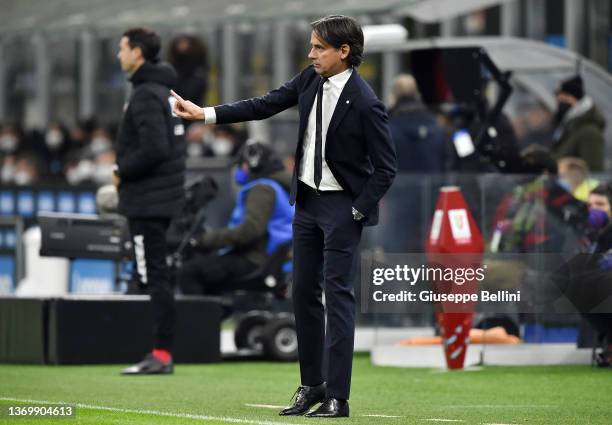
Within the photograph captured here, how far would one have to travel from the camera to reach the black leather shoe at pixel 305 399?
328 inches

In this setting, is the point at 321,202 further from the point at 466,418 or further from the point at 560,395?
the point at 560,395

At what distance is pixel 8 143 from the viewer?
2797cm

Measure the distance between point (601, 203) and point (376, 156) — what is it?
14.9 feet

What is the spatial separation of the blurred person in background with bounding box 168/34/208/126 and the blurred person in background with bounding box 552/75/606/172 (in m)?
5.74

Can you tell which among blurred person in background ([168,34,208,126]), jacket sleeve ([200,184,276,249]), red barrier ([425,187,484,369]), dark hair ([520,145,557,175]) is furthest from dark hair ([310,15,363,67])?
blurred person in background ([168,34,208,126])

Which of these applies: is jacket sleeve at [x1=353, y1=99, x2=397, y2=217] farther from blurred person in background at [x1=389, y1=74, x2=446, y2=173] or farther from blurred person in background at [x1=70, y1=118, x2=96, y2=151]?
blurred person in background at [x1=70, y1=118, x2=96, y2=151]

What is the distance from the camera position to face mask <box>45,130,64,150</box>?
2709 centimetres

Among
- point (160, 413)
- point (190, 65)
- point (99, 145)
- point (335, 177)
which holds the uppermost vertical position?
point (190, 65)

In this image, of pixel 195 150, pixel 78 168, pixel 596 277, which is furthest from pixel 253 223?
pixel 78 168

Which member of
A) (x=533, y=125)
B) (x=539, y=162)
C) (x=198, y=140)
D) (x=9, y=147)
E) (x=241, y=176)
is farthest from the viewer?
(x=9, y=147)

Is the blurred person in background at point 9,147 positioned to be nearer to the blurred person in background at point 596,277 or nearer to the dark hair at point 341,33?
the blurred person in background at point 596,277

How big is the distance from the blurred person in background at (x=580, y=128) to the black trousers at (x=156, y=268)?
4870 mm

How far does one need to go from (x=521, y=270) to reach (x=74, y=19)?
583 inches

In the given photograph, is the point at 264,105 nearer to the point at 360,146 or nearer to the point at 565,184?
the point at 360,146
